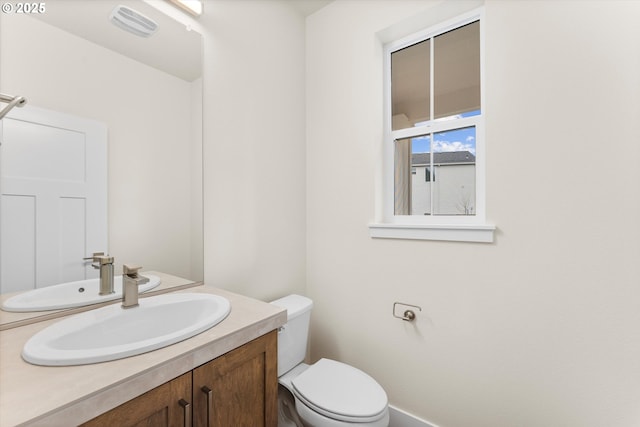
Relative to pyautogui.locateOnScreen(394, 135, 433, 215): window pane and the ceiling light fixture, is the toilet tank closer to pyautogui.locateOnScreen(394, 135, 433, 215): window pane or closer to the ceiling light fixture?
pyautogui.locateOnScreen(394, 135, 433, 215): window pane

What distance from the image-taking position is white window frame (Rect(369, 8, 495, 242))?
1339mm

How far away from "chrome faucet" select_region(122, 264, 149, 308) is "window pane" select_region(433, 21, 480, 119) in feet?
5.30

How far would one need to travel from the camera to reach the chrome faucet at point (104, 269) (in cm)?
106

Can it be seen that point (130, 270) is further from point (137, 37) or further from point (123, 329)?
point (137, 37)

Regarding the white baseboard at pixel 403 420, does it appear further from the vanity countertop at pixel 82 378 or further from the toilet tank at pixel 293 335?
the vanity countertop at pixel 82 378

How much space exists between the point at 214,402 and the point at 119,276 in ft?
2.11

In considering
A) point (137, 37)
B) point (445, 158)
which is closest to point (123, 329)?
point (137, 37)

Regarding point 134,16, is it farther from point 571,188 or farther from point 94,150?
point 571,188

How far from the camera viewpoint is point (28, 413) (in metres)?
0.51

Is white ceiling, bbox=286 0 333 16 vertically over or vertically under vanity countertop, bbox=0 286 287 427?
over

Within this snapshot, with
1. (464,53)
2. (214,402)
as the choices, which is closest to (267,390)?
(214,402)

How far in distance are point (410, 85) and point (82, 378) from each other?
6.07 feet

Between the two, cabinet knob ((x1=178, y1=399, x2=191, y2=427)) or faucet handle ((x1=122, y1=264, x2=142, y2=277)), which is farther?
faucet handle ((x1=122, y1=264, x2=142, y2=277))

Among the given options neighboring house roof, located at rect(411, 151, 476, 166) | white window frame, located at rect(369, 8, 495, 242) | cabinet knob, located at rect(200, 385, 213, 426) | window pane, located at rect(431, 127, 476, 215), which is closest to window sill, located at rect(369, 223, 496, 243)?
white window frame, located at rect(369, 8, 495, 242)
